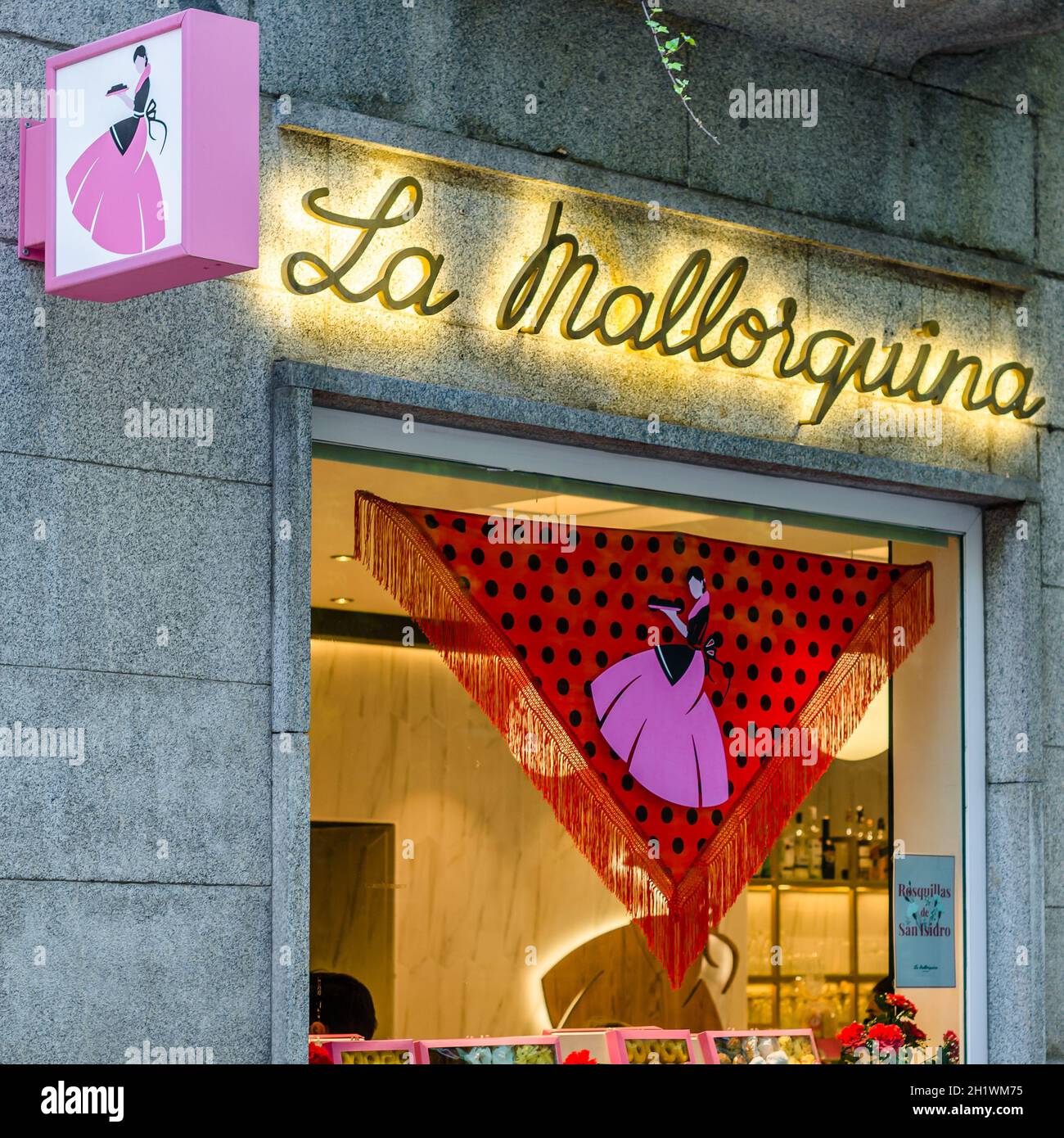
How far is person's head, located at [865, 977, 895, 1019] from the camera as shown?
9.05 meters

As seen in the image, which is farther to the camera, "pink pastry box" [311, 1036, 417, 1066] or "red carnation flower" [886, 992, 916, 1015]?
"red carnation flower" [886, 992, 916, 1015]

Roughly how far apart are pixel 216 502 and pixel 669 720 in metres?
2.28

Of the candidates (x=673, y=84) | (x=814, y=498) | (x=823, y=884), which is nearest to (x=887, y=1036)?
(x=823, y=884)

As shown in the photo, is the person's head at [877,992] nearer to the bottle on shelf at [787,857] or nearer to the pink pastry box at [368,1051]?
the bottle on shelf at [787,857]

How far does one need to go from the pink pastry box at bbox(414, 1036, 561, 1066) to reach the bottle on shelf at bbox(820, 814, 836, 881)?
192 centimetres

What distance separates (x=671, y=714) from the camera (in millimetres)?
8273

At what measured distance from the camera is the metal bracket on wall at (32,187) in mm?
6488

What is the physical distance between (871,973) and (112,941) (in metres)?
3.95

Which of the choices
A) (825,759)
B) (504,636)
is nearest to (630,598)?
(504,636)

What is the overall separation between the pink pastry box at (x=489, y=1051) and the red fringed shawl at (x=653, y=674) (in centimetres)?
70

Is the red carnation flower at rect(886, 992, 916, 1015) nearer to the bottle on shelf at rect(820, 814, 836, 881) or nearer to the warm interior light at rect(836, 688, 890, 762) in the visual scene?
the bottle on shelf at rect(820, 814, 836, 881)

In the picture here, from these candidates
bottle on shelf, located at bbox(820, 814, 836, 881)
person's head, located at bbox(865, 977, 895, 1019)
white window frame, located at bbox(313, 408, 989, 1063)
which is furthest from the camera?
bottle on shelf, located at bbox(820, 814, 836, 881)

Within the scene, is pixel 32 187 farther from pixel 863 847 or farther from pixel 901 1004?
pixel 901 1004

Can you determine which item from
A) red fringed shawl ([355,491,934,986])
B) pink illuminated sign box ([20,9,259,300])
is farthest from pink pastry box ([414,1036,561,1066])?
pink illuminated sign box ([20,9,259,300])
